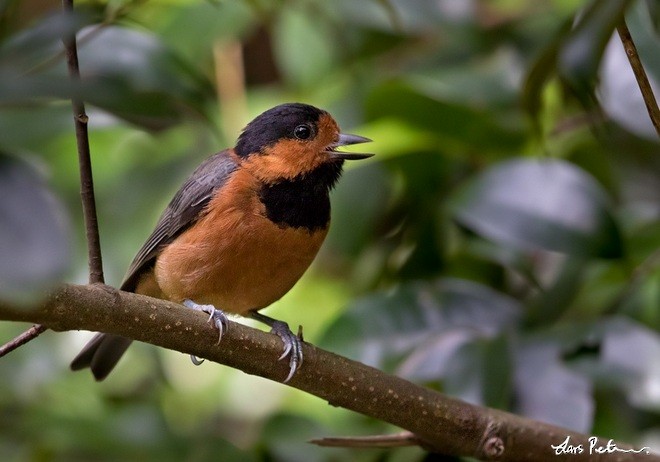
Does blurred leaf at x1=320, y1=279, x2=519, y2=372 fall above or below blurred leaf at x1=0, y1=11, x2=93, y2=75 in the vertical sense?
below

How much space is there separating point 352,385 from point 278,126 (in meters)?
1.33

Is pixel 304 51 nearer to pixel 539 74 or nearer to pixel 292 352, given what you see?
pixel 539 74

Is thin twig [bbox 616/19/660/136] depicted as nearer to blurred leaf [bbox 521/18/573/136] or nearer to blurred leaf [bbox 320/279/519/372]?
blurred leaf [bbox 521/18/573/136]

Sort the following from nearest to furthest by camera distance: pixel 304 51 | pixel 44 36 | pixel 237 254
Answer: pixel 44 36
pixel 237 254
pixel 304 51

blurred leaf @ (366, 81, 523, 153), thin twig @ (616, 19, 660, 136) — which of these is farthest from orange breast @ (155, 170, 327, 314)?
thin twig @ (616, 19, 660, 136)

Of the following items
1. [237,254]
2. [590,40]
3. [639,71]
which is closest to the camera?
[639,71]

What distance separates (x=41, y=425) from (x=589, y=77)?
242 cm

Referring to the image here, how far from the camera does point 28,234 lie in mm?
1275

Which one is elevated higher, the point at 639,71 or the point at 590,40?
the point at 590,40

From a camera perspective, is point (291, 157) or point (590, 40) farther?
point (291, 157)

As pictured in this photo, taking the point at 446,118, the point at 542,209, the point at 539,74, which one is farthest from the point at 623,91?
the point at 539,74

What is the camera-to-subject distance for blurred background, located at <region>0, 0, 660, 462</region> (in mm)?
2850

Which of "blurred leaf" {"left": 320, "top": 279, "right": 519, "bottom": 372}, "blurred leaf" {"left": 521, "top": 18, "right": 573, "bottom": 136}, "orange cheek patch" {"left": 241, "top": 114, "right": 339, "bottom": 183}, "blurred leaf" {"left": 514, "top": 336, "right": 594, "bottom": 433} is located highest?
"orange cheek patch" {"left": 241, "top": 114, "right": 339, "bottom": 183}

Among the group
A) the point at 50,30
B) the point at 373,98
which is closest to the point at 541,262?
the point at 373,98
